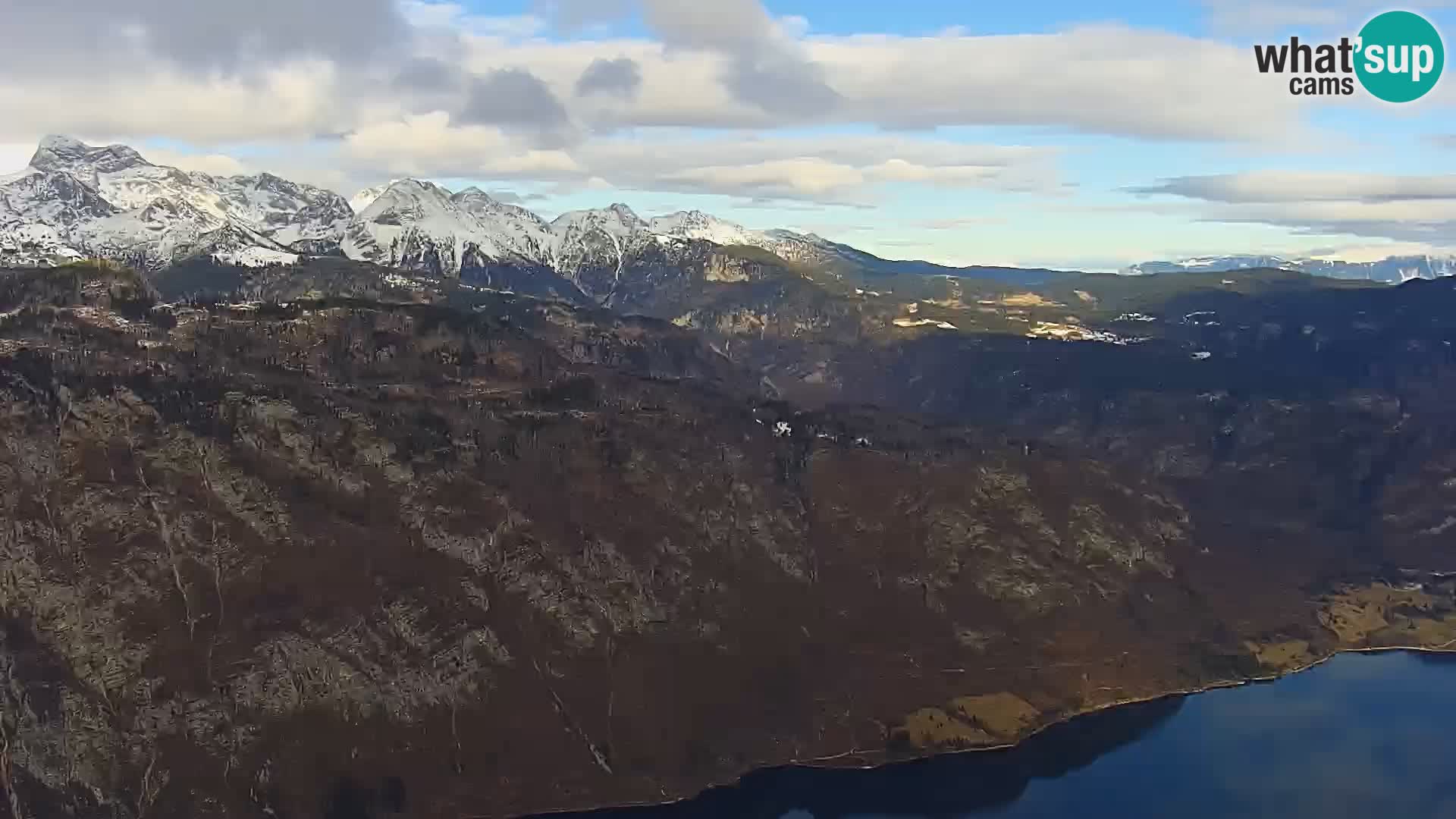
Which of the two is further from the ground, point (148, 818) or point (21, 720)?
point (21, 720)

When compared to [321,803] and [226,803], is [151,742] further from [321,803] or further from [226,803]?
[321,803]

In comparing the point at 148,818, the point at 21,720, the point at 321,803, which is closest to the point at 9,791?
the point at 21,720

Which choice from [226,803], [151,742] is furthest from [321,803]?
[151,742]

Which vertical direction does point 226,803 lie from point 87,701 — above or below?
below

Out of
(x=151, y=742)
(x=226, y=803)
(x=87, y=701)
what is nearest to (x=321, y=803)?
(x=226, y=803)

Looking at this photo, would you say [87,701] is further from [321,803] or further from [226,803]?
[321,803]

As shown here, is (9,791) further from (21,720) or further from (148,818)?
(148,818)

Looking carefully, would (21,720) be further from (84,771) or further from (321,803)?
(321,803)

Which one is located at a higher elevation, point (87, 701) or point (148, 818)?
point (87, 701)
